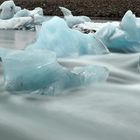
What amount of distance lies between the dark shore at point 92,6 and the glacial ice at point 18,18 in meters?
4.15

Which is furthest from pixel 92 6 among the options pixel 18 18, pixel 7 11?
pixel 18 18

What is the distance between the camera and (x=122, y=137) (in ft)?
8.73

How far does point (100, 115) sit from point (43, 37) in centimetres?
223

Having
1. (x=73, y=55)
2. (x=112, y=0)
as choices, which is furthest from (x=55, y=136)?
(x=112, y=0)

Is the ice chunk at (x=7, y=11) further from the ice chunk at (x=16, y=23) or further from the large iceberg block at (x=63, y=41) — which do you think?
the large iceberg block at (x=63, y=41)

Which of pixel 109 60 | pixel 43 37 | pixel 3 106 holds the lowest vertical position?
pixel 109 60

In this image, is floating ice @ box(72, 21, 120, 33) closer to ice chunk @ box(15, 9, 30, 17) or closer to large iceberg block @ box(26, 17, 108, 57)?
ice chunk @ box(15, 9, 30, 17)

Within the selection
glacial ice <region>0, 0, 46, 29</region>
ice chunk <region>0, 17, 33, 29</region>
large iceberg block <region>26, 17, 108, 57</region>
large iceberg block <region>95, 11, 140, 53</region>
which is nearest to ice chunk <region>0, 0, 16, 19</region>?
glacial ice <region>0, 0, 46, 29</region>

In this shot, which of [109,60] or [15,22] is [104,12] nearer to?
[15,22]

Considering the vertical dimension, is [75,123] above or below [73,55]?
above

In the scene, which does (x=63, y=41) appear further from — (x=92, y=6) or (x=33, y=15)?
(x=92, y=6)

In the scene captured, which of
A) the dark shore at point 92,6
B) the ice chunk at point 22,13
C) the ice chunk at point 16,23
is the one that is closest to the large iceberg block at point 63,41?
the ice chunk at point 16,23

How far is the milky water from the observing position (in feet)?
8.87

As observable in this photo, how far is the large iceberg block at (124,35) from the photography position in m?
6.29
